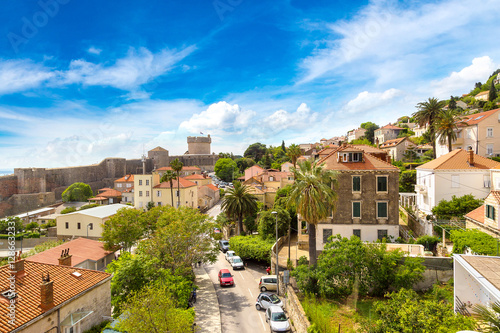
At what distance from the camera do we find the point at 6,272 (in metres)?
13.6

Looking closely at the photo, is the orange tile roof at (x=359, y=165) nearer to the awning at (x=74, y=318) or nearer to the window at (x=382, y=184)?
the window at (x=382, y=184)

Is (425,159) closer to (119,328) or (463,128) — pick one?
(463,128)

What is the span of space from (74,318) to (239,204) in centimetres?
2652

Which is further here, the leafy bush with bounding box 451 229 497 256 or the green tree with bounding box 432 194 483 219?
the green tree with bounding box 432 194 483 219

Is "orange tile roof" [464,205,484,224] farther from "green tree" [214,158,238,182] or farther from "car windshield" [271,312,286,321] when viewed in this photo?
"green tree" [214,158,238,182]

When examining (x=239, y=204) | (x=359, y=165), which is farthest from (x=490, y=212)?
(x=239, y=204)

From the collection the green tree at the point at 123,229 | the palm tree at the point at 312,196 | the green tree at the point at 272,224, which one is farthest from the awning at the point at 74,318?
the green tree at the point at 272,224

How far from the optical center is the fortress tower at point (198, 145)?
415 feet

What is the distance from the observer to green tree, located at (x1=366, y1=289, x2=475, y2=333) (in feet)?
31.8

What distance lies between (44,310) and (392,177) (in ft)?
93.7

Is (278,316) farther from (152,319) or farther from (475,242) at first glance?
(475,242)

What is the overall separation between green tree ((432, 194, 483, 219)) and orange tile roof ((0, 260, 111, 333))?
1177 inches

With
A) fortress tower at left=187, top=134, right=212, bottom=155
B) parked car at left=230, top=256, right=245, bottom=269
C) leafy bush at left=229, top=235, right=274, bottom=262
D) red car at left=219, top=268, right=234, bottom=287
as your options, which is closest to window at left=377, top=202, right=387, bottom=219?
leafy bush at left=229, top=235, right=274, bottom=262

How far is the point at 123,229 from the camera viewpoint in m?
31.1
